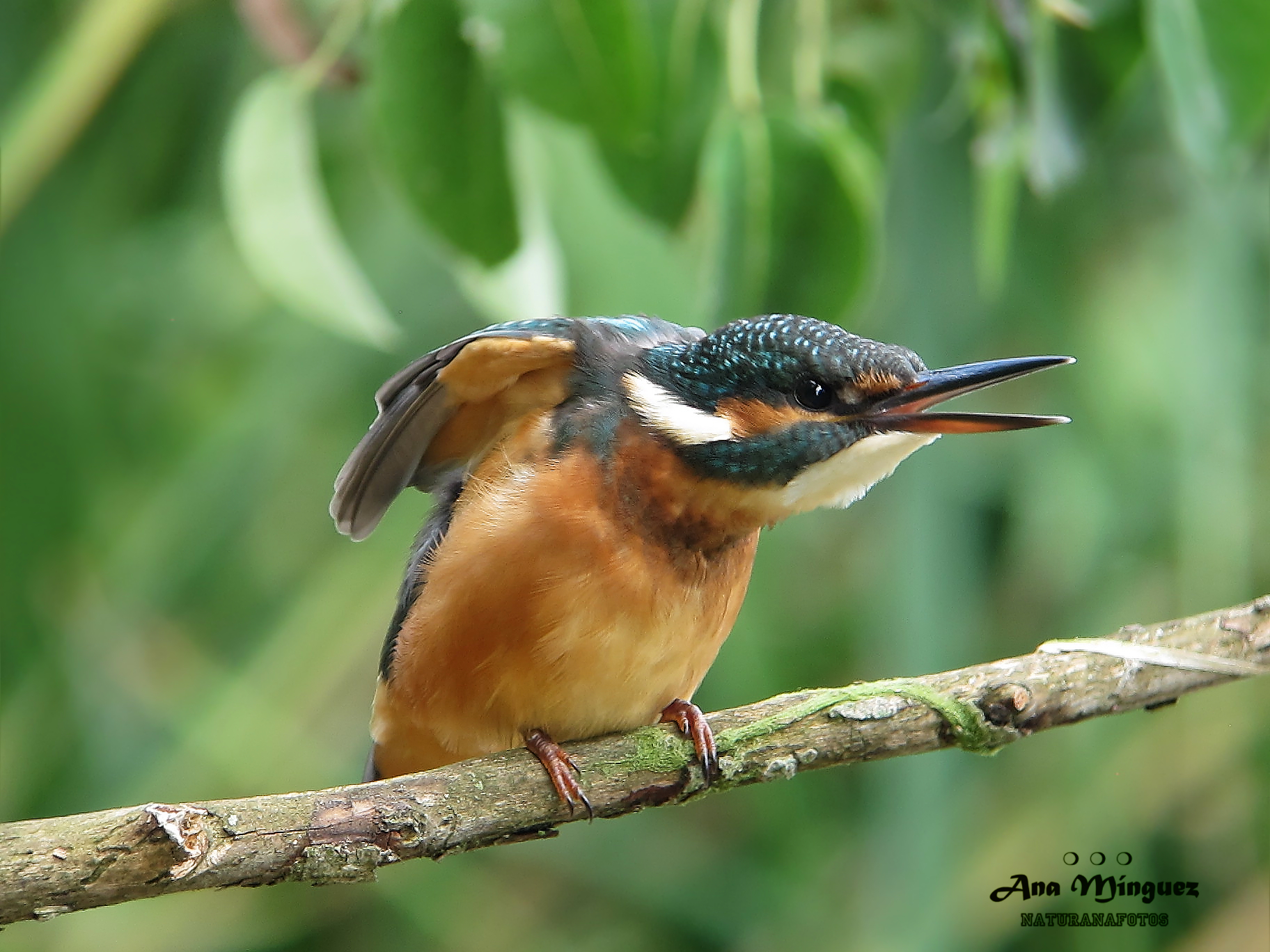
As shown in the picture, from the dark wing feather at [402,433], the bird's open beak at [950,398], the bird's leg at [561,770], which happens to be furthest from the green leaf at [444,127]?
the bird's leg at [561,770]

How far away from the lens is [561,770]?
69.0 inches

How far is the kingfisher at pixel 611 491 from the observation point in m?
1.77

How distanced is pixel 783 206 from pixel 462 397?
64 cm

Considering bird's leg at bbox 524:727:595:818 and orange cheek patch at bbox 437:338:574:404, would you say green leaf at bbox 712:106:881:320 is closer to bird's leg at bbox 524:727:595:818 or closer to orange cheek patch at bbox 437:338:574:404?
orange cheek patch at bbox 437:338:574:404

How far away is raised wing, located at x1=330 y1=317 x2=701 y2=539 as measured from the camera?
199 centimetres

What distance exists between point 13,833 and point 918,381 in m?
1.16

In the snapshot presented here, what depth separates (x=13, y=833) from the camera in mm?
1343

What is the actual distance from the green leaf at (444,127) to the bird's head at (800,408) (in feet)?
1.10

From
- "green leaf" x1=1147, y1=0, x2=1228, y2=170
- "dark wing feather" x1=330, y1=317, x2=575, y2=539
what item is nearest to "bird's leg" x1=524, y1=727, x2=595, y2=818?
"dark wing feather" x1=330, y1=317, x2=575, y2=539

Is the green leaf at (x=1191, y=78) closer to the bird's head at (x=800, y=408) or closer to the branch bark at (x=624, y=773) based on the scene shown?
the bird's head at (x=800, y=408)

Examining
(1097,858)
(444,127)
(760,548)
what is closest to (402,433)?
(444,127)

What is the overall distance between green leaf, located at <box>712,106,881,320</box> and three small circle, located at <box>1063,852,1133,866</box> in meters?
1.70

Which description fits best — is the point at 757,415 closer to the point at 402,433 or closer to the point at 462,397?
the point at 462,397

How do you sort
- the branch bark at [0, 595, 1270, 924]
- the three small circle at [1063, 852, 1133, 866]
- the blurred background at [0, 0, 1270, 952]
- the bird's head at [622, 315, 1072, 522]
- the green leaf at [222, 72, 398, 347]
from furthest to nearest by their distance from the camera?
1. the three small circle at [1063, 852, 1133, 866]
2. the blurred background at [0, 0, 1270, 952]
3. the green leaf at [222, 72, 398, 347]
4. the bird's head at [622, 315, 1072, 522]
5. the branch bark at [0, 595, 1270, 924]
